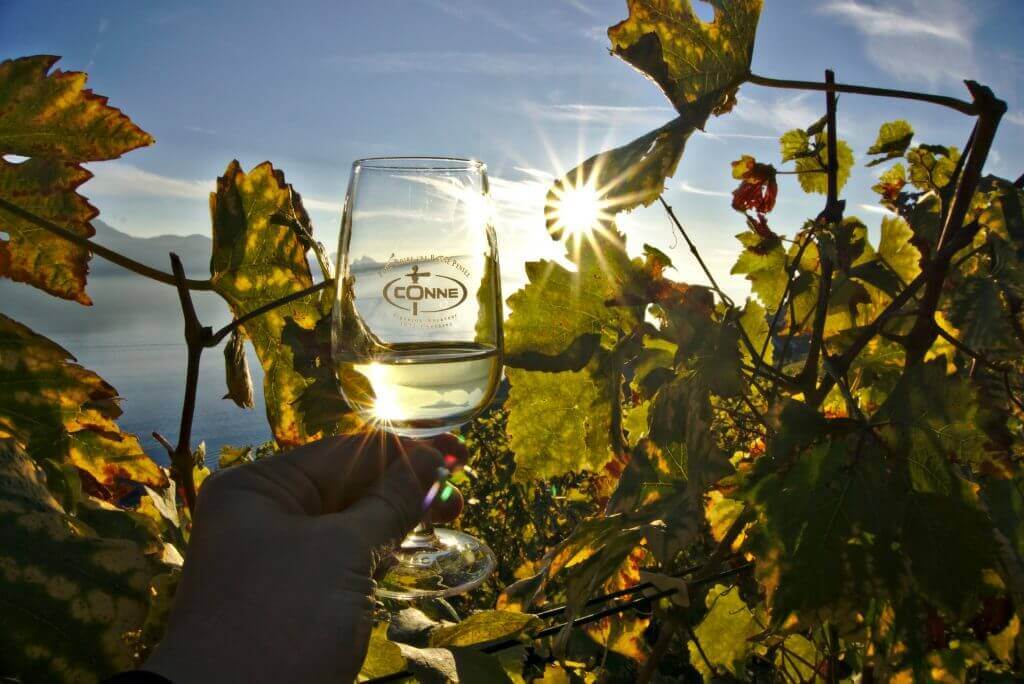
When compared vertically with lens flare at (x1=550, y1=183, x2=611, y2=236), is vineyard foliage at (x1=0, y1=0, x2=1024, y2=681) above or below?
below

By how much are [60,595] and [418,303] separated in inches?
29.8

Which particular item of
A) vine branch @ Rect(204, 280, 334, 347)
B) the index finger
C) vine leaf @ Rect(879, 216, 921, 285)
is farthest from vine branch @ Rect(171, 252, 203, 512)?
vine leaf @ Rect(879, 216, 921, 285)

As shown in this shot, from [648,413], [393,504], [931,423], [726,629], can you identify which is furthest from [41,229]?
[726,629]

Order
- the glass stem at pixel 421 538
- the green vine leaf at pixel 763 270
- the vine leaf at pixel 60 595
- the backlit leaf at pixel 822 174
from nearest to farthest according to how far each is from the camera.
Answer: the vine leaf at pixel 60 595
the glass stem at pixel 421 538
the green vine leaf at pixel 763 270
the backlit leaf at pixel 822 174

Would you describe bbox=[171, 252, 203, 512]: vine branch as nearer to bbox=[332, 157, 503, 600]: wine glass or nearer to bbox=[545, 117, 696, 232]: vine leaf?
bbox=[332, 157, 503, 600]: wine glass

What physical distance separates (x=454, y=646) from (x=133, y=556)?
50 centimetres

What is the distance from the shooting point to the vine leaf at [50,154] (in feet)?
4.10

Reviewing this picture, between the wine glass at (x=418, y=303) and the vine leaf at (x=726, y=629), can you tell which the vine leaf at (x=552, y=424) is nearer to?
the wine glass at (x=418, y=303)

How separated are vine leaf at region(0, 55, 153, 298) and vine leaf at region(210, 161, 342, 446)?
0.17m

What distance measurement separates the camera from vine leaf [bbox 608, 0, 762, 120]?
111 cm

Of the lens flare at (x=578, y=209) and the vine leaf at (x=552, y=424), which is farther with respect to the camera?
the vine leaf at (x=552, y=424)

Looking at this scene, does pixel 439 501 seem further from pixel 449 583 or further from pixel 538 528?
pixel 538 528

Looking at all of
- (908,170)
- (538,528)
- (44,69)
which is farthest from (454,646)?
(538,528)

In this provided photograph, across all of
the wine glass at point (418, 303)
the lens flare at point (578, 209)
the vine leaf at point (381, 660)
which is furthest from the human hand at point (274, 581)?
the lens flare at point (578, 209)
